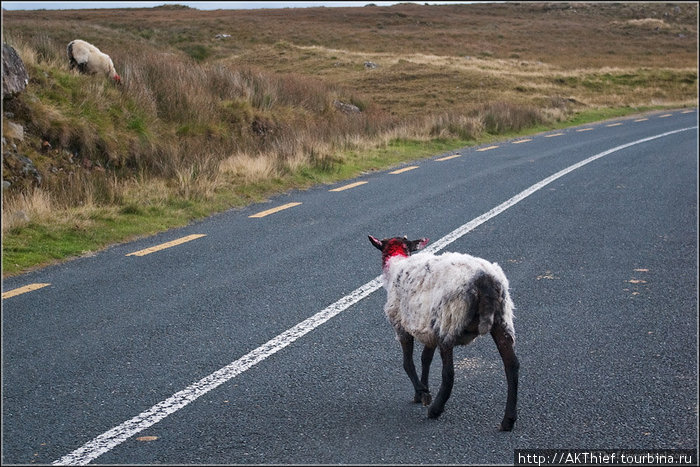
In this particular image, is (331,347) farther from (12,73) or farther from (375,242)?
(12,73)

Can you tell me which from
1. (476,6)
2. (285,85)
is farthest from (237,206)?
Answer: (476,6)

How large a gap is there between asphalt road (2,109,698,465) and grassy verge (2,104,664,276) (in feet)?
1.48

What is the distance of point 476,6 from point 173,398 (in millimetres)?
104094

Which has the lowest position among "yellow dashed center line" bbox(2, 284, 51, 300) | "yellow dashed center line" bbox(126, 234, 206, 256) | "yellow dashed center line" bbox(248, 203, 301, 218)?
"yellow dashed center line" bbox(248, 203, 301, 218)

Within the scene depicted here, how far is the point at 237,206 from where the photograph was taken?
1206 cm

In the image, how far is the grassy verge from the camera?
897 centimetres

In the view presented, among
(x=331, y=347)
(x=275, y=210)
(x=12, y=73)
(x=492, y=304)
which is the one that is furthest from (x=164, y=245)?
(x=492, y=304)

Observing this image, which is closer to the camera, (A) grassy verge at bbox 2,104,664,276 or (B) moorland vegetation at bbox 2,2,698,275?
(A) grassy verge at bbox 2,104,664,276

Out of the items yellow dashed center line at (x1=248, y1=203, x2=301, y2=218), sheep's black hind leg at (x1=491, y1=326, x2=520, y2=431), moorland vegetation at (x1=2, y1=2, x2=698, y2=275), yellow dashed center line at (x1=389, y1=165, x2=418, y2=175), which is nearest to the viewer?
sheep's black hind leg at (x1=491, y1=326, x2=520, y2=431)

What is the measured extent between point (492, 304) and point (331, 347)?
6.23 ft

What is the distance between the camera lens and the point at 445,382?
4.33m

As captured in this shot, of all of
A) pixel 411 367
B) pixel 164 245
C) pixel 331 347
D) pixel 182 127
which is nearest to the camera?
pixel 411 367

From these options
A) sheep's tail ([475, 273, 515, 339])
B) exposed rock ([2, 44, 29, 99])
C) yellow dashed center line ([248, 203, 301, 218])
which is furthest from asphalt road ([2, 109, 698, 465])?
exposed rock ([2, 44, 29, 99])

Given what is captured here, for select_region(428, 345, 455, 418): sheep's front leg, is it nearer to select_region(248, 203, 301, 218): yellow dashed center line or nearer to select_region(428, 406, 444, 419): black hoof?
select_region(428, 406, 444, 419): black hoof
